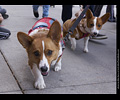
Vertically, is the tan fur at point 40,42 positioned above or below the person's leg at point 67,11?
below

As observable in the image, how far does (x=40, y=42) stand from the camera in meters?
2.46

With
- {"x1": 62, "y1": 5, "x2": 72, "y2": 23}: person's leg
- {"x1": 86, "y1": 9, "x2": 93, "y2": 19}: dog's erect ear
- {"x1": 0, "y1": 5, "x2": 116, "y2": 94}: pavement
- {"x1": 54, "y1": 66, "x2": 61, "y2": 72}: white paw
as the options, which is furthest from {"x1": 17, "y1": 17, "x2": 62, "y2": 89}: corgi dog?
{"x1": 62, "y1": 5, "x2": 72, "y2": 23}: person's leg

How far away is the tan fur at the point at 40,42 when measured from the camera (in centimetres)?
244

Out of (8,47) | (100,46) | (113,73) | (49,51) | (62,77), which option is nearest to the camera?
(49,51)

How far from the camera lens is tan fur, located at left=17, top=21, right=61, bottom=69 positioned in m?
2.44

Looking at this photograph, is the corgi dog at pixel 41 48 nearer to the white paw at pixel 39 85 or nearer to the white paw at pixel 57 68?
the white paw at pixel 39 85

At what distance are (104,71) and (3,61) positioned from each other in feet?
6.00

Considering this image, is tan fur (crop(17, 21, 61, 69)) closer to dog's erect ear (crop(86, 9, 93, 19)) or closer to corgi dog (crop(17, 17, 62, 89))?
corgi dog (crop(17, 17, 62, 89))

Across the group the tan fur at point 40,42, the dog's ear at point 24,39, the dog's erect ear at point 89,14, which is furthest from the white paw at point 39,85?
the dog's erect ear at point 89,14

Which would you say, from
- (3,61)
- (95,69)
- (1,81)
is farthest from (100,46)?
(1,81)

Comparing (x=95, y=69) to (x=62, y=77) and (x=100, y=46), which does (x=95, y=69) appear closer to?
(x=62, y=77)

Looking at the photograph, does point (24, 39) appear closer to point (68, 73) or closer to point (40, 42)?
point (40, 42)

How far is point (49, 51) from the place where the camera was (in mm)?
2463

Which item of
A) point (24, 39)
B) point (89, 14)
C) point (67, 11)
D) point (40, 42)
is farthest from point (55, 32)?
point (67, 11)
